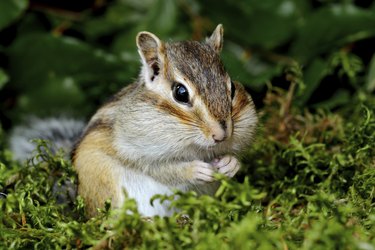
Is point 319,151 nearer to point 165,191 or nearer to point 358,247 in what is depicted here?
point 165,191

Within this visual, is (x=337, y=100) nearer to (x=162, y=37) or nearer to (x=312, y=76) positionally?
(x=312, y=76)

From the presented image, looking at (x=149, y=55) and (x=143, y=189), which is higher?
(x=149, y=55)

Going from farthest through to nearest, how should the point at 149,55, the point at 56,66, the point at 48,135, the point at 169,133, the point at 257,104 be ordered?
the point at 56,66, the point at 257,104, the point at 48,135, the point at 149,55, the point at 169,133

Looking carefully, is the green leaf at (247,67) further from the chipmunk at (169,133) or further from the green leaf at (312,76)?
the chipmunk at (169,133)

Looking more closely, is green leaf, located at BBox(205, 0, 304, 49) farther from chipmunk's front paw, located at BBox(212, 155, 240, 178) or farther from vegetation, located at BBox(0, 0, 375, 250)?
chipmunk's front paw, located at BBox(212, 155, 240, 178)

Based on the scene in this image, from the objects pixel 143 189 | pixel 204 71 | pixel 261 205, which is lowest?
pixel 261 205

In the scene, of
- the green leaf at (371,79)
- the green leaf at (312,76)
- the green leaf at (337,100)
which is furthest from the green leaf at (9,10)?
the green leaf at (371,79)

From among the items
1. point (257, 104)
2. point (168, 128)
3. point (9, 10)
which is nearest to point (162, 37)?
point (257, 104)

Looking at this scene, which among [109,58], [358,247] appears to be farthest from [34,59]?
[358,247]
